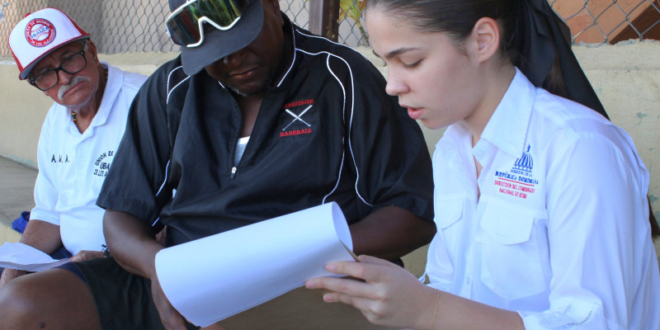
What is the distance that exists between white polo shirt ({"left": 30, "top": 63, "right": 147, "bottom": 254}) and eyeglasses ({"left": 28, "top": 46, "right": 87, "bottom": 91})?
0.15 meters

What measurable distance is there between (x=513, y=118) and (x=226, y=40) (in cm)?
92

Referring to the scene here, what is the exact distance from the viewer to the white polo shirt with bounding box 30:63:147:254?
8.57 feet

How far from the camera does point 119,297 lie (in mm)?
1946

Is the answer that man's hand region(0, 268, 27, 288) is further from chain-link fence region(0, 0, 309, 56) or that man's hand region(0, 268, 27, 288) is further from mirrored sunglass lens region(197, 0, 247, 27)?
chain-link fence region(0, 0, 309, 56)

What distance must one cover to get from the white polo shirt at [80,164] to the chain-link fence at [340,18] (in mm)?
1063

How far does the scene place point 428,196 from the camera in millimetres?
1802

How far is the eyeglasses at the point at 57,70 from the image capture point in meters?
2.69

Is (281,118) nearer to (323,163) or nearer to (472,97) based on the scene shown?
(323,163)

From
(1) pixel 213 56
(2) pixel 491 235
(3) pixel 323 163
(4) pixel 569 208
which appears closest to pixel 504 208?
(2) pixel 491 235

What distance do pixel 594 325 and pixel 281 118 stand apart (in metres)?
1.15

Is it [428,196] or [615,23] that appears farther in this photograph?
[615,23]

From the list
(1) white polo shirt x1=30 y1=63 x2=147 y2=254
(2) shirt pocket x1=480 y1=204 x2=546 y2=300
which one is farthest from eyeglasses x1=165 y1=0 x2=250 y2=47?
(1) white polo shirt x1=30 y1=63 x2=147 y2=254

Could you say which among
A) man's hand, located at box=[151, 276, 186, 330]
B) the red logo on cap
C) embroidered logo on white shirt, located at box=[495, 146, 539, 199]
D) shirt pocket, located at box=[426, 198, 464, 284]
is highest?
the red logo on cap

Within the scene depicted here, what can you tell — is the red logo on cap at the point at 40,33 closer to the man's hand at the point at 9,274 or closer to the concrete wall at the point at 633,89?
the man's hand at the point at 9,274
